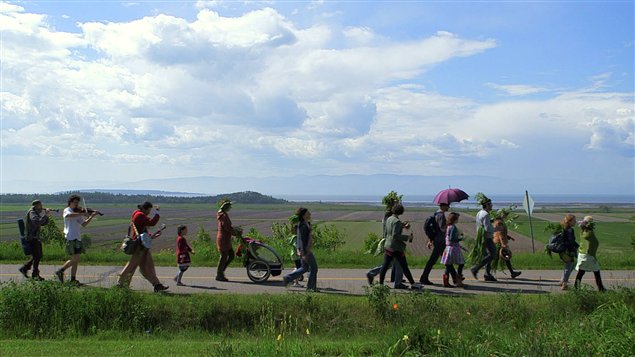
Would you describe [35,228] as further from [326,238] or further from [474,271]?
[326,238]

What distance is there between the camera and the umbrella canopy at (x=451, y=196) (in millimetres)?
14500

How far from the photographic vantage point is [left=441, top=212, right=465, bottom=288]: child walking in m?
13.0

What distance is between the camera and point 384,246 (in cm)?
1291

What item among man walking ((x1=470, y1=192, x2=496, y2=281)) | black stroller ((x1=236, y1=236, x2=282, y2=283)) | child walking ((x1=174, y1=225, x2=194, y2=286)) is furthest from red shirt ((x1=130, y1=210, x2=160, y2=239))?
man walking ((x1=470, y1=192, x2=496, y2=281))

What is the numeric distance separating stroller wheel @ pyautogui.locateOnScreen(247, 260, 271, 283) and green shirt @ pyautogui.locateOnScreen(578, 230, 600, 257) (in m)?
6.71

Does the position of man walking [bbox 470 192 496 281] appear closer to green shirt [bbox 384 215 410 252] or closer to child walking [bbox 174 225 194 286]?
green shirt [bbox 384 215 410 252]

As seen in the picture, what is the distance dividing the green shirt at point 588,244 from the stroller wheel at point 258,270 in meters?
6.71

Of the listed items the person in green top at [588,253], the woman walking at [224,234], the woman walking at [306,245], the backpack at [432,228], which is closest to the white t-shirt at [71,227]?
the woman walking at [224,234]

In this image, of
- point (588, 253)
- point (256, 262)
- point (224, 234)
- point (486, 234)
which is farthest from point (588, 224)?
point (224, 234)

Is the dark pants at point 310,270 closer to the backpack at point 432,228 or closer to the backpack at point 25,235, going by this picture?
the backpack at point 432,228

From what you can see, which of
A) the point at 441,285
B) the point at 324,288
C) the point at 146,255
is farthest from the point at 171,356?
the point at 441,285

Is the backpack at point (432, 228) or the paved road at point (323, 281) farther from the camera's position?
the backpack at point (432, 228)

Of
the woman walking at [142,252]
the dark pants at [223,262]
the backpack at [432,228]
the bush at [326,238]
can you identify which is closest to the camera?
the woman walking at [142,252]

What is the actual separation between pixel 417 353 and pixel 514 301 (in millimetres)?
4245
